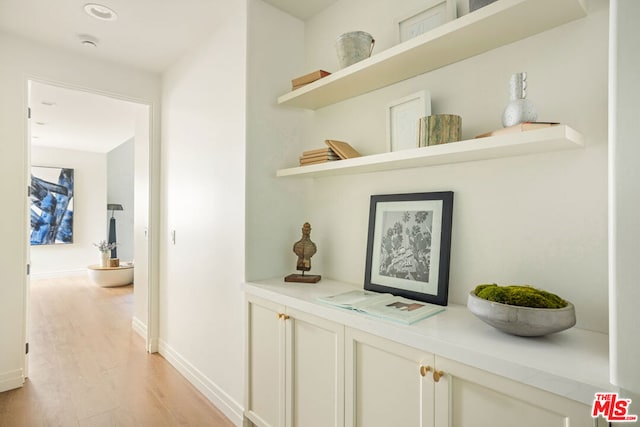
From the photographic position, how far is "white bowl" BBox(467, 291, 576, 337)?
1.01 metres

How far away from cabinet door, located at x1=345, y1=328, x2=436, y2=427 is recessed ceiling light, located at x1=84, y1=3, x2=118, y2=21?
2.44 meters

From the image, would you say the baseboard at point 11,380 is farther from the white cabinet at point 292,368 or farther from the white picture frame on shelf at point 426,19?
the white picture frame on shelf at point 426,19

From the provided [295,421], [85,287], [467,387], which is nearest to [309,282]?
[295,421]

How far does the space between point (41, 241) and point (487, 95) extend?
313 inches

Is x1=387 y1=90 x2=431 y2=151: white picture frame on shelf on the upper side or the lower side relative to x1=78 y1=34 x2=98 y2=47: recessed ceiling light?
lower

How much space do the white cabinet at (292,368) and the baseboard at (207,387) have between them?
18cm

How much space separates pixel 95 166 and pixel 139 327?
5.09m

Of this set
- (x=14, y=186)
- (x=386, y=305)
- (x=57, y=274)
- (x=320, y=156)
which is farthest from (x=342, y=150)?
(x=57, y=274)

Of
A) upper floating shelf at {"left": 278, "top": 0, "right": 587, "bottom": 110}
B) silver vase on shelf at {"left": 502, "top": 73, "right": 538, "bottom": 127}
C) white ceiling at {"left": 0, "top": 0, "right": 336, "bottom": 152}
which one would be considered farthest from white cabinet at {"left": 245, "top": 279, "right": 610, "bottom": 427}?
white ceiling at {"left": 0, "top": 0, "right": 336, "bottom": 152}

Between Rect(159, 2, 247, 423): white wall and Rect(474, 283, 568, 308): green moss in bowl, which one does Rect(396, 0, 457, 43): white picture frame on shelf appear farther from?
Rect(474, 283, 568, 308): green moss in bowl

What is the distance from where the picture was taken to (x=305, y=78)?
1.96 m

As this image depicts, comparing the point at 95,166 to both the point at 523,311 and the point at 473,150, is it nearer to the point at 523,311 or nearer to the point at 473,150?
the point at 473,150

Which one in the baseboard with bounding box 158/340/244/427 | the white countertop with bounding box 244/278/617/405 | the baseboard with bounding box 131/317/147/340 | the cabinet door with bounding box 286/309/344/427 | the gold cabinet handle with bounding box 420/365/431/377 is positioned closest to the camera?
the white countertop with bounding box 244/278/617/405

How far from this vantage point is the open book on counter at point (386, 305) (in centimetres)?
130
